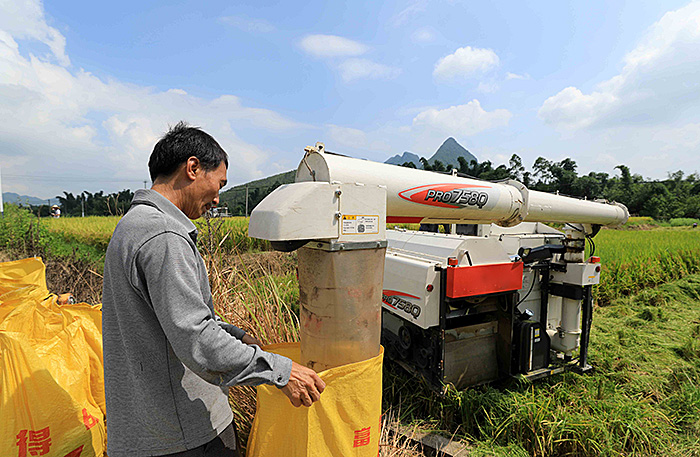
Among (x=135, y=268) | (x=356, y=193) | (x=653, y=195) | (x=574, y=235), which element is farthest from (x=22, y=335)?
(x=653, y=195)

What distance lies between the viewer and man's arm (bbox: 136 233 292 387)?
106cm

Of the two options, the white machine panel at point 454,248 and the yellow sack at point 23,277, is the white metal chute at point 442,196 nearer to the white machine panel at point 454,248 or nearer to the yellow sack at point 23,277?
the white machine panel at point 454,248

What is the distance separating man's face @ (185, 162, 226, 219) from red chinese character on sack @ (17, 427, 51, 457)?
1557mm

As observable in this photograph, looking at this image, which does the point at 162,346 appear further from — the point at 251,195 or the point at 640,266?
the point at 251,195

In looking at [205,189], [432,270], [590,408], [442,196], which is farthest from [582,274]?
[205,189]

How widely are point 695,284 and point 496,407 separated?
7.59 m

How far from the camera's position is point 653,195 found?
41.4 metres

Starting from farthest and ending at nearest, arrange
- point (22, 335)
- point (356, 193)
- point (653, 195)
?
point (653, 195) → point (22, 335) → point (356, 193)

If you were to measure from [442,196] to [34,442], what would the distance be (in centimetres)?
251

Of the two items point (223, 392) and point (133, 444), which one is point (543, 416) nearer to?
point (223, 392)

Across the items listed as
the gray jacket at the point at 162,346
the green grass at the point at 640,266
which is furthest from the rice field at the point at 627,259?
the gray jacket at the point at 162,346

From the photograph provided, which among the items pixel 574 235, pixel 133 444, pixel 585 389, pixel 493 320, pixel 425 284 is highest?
pixel 574 235

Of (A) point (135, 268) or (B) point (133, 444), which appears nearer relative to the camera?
(A) point (135, 268)

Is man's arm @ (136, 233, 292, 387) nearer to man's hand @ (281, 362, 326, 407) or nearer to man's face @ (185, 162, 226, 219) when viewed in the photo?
man's hand @ (281, 362, 326, 407)
